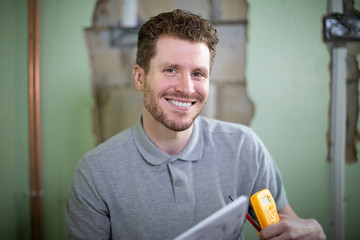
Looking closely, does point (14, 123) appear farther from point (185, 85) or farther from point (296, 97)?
point (296, 97)

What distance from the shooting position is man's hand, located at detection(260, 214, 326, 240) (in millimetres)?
684

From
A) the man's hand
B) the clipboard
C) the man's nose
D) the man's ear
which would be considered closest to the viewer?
the clipboard

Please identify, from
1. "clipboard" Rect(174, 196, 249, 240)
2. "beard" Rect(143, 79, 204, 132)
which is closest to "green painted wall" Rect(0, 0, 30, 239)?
"beard" Rect(143, 79, 204, 132)

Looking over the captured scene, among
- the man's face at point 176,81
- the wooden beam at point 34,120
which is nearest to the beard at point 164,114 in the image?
the man's face at point 176,81

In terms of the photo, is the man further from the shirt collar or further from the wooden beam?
the wooden beam

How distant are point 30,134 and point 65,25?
599mm

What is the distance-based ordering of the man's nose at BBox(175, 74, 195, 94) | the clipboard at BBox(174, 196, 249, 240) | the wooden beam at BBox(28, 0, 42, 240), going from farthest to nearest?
the wooden beam at BBox(28, 0, 42, 240) < the man's nose at BBox(175, 74, 195, 94) < the clipboard at BBox(174, 196, 249, 240)

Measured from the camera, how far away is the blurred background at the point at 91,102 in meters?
1.25

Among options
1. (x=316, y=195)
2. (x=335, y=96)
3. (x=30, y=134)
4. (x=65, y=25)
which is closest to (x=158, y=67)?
(x=65, y=25)

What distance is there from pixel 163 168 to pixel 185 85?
1.07 ft

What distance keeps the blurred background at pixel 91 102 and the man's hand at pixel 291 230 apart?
575 millimetres

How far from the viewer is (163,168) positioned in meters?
0.92

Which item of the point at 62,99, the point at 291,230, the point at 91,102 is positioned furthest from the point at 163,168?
the point at 62,99

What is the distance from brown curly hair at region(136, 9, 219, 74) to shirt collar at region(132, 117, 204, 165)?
0.87 ft
